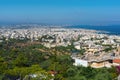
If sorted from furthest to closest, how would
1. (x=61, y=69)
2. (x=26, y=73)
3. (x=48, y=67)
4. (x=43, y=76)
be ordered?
1. (x=48, y=67)
2. (x=61, y=69)
3. (x=26, y=73)
4. (x=43, y=76)

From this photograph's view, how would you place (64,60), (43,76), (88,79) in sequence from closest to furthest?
(43,76) < (88,79) < (64,60)

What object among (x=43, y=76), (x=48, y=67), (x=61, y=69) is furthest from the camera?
(x=48, y=67)

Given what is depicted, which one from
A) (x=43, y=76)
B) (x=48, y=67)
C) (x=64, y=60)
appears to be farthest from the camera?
(x=64, y=60)

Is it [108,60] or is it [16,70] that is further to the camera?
[108,60]

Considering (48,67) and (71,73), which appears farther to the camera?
(48,67)

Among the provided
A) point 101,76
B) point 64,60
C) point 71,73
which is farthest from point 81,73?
point 64,60

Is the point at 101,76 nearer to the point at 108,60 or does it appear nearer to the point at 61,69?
the point at 61,69

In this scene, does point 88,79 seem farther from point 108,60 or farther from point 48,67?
point 108,60

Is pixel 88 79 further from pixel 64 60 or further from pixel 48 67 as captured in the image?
pixel 64 60

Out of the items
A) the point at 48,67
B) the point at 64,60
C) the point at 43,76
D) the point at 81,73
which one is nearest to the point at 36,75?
the point at 43,76
